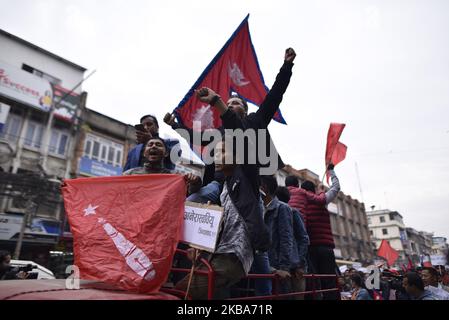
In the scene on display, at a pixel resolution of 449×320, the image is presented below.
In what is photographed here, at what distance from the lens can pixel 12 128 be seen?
52.9 feet

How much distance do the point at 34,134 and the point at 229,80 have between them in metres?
16.3

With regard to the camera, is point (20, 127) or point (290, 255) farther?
point (20, 127)

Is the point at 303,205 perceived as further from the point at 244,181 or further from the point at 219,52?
the point at 219,52

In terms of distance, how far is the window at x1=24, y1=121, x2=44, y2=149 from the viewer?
54.4 feet

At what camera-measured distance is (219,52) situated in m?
4.48

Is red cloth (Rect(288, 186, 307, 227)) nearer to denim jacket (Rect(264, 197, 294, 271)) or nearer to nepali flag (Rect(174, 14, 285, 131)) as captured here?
denim jacket (Rect(264, 197, 294, 271))

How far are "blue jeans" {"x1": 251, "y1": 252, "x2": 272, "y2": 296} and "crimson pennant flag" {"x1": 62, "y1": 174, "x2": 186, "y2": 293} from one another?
1.02m

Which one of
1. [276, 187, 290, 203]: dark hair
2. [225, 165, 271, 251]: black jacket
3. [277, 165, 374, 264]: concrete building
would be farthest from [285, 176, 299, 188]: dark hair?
[277, 165, 374, 264]: concrete building

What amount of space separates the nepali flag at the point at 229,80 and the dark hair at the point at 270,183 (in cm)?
129

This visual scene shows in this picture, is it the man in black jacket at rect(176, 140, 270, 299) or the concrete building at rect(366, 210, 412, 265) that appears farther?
the concrete building at rect(366, 210, 412, 265)

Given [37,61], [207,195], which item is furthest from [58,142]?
[207,195]

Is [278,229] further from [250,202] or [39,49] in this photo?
[39,49]
